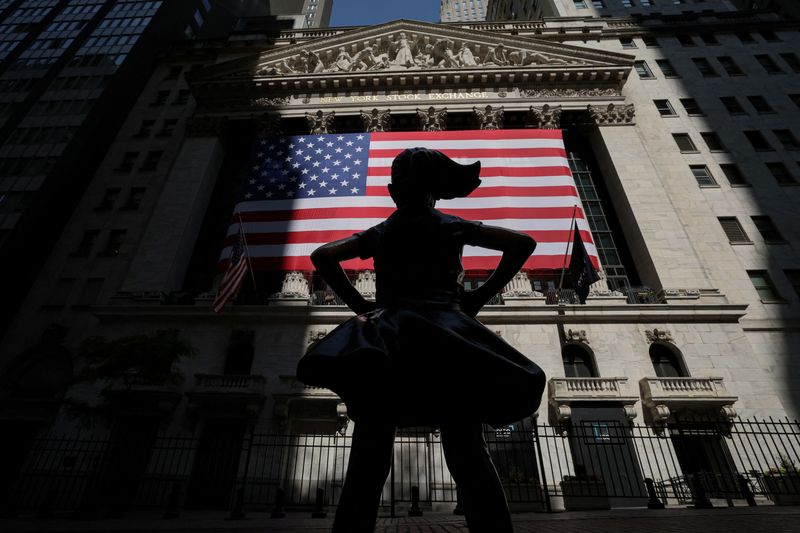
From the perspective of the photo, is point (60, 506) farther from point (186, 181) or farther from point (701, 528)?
point (701, 528)

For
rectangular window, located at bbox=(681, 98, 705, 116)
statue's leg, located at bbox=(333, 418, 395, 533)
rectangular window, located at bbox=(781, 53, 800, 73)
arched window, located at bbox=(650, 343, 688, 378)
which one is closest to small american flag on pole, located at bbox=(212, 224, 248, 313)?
statue's leg, located at bbox=(333, 418, 395, 533)

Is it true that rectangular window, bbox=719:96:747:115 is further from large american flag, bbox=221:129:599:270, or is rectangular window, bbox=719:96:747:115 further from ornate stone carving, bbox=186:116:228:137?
ornate stone carving, bbox=186:116:228:137

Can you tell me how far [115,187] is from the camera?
28.3 m

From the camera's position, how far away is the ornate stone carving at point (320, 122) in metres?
29.5

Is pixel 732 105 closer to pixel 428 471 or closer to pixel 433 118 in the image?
pixel 433 118

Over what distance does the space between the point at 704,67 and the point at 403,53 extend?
24.0m

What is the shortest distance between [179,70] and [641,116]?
1529 inches

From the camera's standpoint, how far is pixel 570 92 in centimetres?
3008

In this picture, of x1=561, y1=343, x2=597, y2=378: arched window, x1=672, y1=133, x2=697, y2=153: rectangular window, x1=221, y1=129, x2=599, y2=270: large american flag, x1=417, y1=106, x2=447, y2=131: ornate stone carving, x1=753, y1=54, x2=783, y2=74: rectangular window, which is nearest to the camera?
x1=561, y1=343, x2=597, y2=378: arched window

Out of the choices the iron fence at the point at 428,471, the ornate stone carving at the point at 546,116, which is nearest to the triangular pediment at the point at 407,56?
the ornate stone carving at the point at 546,116

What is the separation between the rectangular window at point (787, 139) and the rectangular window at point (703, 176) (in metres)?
6.01

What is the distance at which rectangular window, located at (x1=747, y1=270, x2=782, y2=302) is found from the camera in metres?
21.2

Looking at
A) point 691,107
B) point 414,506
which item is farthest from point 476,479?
point 691,107

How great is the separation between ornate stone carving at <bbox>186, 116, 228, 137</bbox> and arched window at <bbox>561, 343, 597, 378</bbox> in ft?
89.5
